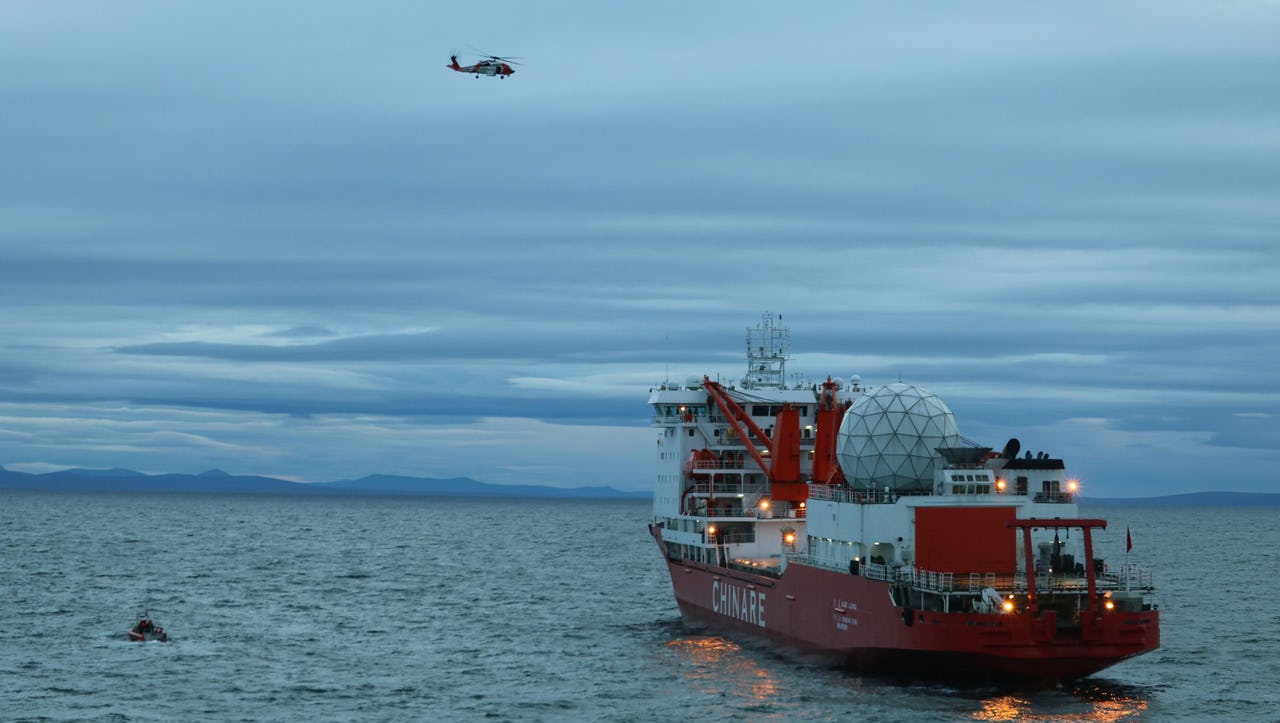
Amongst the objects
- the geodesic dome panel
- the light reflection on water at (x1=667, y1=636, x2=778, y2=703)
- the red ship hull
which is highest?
the geodesic dome panel

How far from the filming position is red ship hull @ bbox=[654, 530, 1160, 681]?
47.8 m

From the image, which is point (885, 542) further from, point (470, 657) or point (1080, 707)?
point (470, 657)

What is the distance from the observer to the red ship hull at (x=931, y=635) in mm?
47750

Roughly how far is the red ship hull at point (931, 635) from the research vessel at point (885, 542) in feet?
0.22

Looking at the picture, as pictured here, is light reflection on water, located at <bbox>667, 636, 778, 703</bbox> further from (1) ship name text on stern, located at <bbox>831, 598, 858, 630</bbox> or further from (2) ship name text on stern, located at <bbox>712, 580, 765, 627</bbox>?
(1) ship name text on stern, located at <bbox>831, 598, 858, 630</bbox>

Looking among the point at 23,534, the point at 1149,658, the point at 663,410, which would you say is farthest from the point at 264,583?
the point at 23,534

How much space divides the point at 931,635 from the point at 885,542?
19.0ft

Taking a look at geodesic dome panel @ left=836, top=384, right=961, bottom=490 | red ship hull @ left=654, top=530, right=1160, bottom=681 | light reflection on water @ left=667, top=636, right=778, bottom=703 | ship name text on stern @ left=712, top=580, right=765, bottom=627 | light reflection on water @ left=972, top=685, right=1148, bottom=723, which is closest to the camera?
light reflection on water @ left=972, top=685, right=1148, bottom=723

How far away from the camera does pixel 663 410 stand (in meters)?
79.1

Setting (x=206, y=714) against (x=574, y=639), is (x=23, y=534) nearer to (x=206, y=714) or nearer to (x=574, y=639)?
(x=574, y=639)

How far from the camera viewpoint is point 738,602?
6625 centimetres

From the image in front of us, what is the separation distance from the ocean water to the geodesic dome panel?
320 inches

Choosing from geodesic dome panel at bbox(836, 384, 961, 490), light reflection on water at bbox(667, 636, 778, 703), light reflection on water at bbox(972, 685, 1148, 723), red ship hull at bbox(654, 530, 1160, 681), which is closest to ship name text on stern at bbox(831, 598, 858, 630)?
red ship hull at bbox(654, 530, 1160, 681)

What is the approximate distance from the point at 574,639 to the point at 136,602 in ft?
96.7
